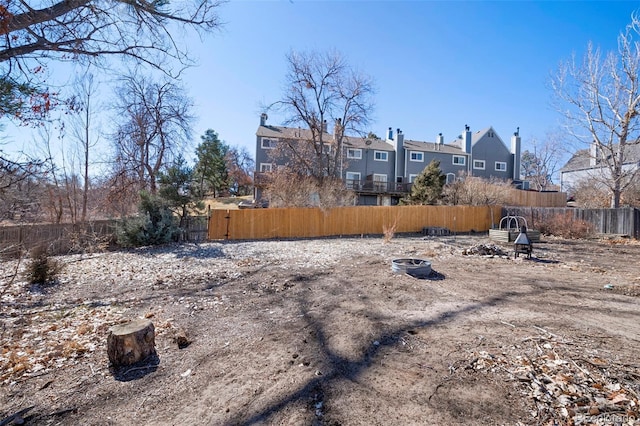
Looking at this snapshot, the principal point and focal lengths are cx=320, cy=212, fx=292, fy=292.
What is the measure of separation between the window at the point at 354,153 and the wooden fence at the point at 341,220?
44.3ft

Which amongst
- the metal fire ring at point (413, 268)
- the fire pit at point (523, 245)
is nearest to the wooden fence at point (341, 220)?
the fire pit at point (523, 245)

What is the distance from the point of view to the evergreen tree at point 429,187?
2050 cm

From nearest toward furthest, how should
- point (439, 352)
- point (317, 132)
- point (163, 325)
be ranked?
point (439, 352) → point (163, 325) → point (317, 132)

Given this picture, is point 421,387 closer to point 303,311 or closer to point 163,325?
point 303,311

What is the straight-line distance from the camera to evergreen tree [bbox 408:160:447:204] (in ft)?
67.3

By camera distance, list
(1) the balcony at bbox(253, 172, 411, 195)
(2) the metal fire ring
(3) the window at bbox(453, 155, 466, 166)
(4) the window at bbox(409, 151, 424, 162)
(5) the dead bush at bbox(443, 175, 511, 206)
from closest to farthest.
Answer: (2) the metal fire ring
(5) the dead bush at bbox(443, 175, 511, 206)
(1) the balcony at bbox(253, 172, 411, 195)
(4) the window at bbox(409, 151, 424, 162)
(3) the window at bbox(453, 155, 466, 166)

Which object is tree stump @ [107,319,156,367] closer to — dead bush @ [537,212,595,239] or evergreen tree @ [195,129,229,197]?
dead bush @ [537,212,595,239]

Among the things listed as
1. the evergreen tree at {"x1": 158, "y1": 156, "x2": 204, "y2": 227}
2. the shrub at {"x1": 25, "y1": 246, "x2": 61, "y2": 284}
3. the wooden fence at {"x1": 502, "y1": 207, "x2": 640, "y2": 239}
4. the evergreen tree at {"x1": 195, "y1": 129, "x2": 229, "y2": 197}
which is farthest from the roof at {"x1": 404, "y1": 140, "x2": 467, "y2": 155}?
the shrub at {"x1": 25, "y1": 246, "x2": 61, "y2": 284}

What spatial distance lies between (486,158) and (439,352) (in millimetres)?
34004

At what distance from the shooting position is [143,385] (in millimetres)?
2604

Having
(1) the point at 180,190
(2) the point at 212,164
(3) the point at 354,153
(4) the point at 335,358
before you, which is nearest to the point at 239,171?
(2) the point at 212,164

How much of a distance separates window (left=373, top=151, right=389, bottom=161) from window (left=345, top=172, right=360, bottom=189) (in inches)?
108

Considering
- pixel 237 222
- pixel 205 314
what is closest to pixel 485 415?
pixel 205 314

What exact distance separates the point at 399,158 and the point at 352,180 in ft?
21.2
